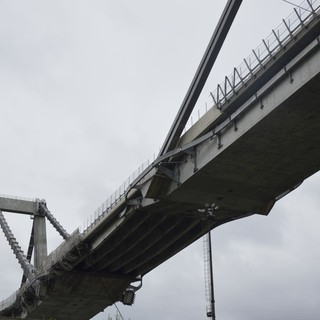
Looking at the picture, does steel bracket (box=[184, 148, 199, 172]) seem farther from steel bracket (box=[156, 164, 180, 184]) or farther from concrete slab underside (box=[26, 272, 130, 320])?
concrete slab underside (box=[26, 272, 130, 320])

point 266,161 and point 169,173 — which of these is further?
point 169,173

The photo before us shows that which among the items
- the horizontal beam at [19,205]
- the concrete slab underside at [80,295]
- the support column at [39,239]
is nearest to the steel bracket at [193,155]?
the concrete slab underside at [80,295]

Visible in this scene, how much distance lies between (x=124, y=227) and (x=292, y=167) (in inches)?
711

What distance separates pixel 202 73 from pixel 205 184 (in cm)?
794

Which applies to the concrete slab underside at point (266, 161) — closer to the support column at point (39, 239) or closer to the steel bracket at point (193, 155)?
the steel bracket at point (193, 155)

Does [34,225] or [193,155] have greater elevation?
[34,225]

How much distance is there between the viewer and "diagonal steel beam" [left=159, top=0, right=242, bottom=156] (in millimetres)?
31953

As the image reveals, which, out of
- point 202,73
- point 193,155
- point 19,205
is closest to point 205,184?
point 193,155

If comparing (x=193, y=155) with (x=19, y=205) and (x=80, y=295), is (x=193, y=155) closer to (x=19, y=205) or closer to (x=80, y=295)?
(x=80, y=295)

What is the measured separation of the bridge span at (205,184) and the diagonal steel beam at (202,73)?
1.00 metres

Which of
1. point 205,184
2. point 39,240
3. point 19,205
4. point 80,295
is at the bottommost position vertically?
point 80,295

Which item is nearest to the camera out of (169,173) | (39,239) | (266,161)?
(266,161)

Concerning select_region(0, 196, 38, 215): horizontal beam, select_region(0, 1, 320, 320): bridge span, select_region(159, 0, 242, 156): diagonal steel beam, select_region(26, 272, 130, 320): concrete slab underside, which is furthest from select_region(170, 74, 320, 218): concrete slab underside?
select_region(0, 196, 38, 215): horizontal beam

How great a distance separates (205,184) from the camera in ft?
125
